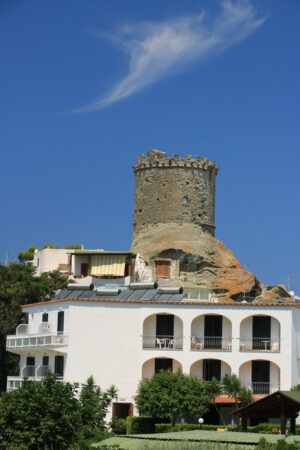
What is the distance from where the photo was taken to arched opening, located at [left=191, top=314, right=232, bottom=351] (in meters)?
66.2

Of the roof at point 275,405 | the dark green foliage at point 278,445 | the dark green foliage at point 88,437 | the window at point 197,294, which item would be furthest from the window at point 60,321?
the dark green foliage at point 278,445

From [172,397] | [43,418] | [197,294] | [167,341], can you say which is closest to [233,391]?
[172,397]

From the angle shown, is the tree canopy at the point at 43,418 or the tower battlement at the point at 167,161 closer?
the tree canopy at the point at 43,418

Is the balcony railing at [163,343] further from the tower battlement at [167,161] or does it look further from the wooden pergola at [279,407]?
the tower battlement at [167,161]

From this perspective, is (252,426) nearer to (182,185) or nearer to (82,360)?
(82,360)

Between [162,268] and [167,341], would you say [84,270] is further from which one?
[167,341]

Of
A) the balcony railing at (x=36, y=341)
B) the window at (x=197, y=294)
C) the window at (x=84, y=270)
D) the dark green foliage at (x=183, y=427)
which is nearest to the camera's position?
the dark green foliage at (x=183, y=427)

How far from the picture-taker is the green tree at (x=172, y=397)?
201 feet

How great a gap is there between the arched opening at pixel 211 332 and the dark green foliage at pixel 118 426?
23.9 ft

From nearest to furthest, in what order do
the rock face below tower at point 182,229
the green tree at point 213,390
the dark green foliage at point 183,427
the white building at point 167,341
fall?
the dark green foliage at point 183,427 < the green tree at point 213,390 < the white building at point 167,341 < the rock face below tower at point 182,229

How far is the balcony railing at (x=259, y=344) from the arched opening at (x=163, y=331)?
13.2 feet

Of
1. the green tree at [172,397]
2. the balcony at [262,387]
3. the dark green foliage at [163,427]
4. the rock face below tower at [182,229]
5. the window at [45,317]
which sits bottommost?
the dark green foliage at [163,427]

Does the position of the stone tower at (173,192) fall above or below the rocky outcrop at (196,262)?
above

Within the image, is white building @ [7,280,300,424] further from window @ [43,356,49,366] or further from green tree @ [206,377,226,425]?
green tree @ [206,377,226,425]
